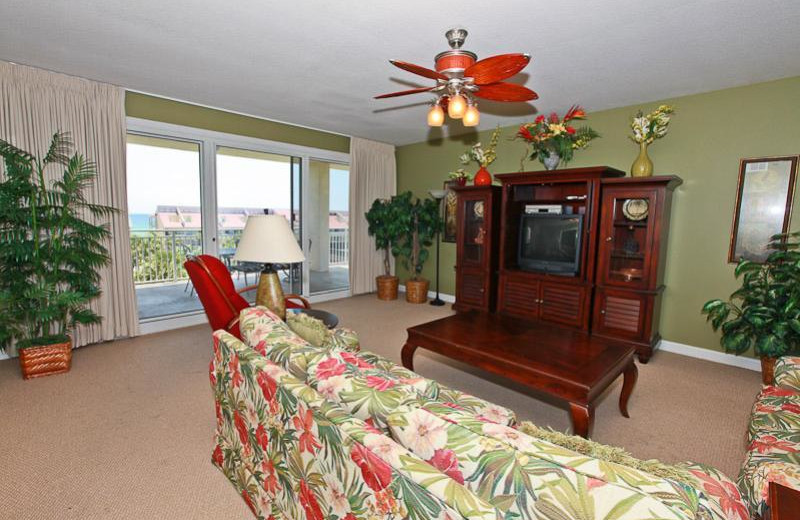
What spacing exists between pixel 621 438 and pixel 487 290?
2538 mm

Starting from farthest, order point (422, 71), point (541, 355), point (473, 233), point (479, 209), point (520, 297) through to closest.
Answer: point (473, 233)
point (479, 209)
point (520, 297)
point (541, 355)
point (422, 71)

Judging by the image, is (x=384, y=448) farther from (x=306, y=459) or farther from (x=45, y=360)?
(x=45, y=360)

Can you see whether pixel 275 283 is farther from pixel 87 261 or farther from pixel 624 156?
pixel 624 156

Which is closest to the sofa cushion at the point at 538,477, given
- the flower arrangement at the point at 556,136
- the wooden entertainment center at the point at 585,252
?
the wooden entertainment center at the point at 585,252

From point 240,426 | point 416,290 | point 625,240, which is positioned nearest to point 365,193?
point 416,290

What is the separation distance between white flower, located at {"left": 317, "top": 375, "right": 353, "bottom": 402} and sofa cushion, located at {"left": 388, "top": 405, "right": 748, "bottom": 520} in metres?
0.25

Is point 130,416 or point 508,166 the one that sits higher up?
point 508,166

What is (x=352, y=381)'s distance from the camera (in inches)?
48.9

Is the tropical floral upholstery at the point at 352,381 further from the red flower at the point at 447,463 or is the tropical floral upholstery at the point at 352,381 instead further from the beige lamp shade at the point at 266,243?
the beige lamp shade at the point at 266,243

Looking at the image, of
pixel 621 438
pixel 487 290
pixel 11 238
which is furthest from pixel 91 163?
pixel 621 438

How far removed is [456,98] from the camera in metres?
2.28

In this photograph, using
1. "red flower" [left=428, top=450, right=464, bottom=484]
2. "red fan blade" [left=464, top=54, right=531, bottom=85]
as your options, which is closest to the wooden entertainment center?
"red fan blade" [left=464, top=54, right=531, bottom=85]

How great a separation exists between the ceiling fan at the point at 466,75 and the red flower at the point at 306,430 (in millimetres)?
1697

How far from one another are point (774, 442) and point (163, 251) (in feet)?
21.6
